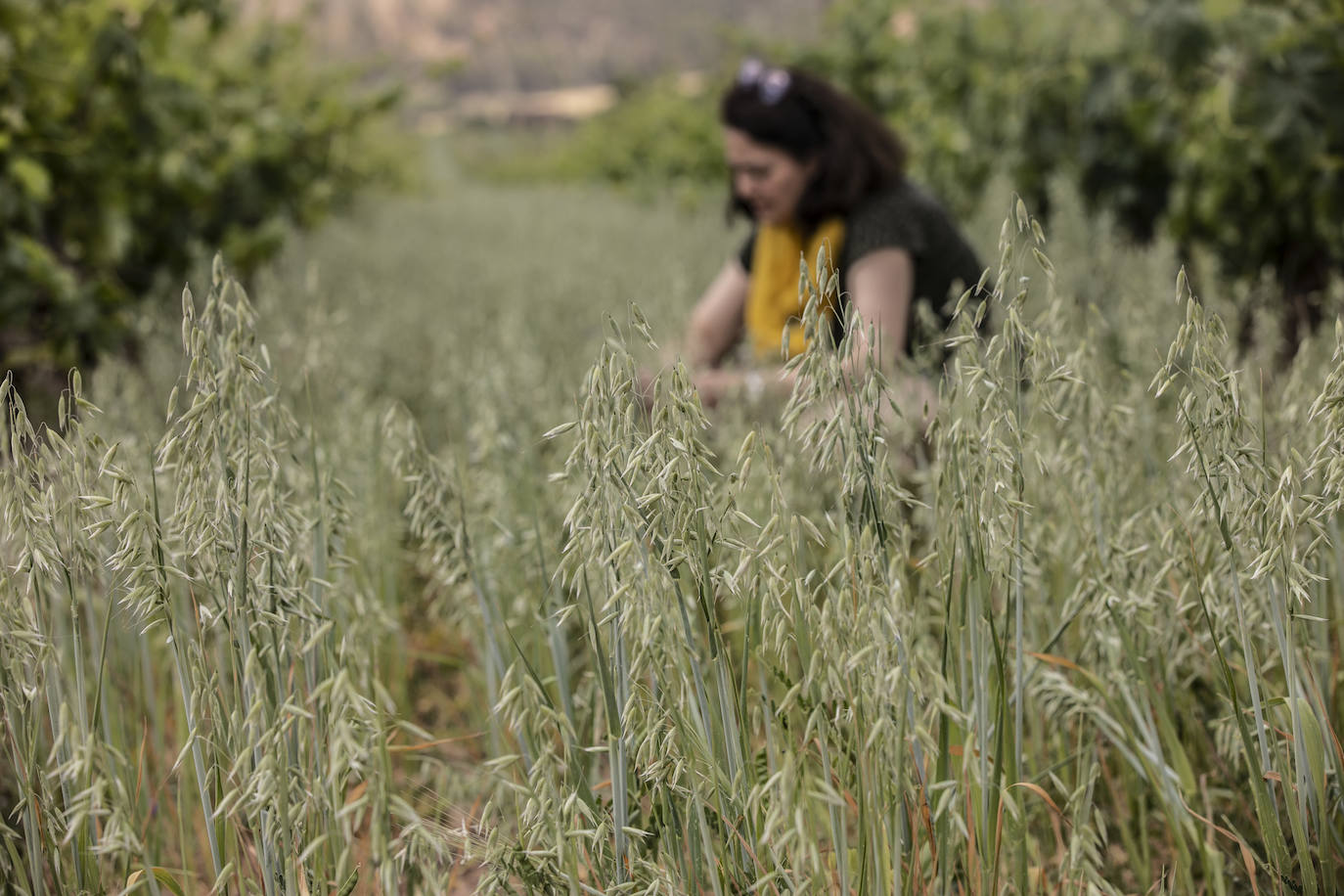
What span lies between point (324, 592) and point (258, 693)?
35 cm

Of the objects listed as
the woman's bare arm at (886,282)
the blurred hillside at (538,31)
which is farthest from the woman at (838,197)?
the blurred hillside at (538,31)

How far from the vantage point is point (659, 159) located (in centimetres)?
1384

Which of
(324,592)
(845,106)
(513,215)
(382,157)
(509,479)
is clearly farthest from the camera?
(382,157)

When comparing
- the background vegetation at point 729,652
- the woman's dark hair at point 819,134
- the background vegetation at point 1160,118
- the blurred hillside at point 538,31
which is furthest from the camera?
the blurred hillside at point 538,31

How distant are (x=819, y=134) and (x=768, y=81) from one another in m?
0.21

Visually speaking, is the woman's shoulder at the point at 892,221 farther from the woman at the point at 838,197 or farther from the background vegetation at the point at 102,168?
the background vegetation at the point at 102,168

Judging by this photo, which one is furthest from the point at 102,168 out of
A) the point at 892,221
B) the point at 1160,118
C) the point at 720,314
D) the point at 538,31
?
the point at 538,31

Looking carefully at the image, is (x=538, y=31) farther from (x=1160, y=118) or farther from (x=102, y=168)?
(x=102, y=168)

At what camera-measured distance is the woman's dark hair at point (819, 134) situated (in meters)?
2.86

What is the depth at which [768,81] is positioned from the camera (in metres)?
2.92

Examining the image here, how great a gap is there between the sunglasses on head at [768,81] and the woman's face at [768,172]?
132 mm

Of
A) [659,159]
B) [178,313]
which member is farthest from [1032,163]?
[659,159]

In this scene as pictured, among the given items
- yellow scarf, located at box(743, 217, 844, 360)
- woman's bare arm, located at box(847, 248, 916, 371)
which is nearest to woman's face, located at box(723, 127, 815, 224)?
yellow scarf, located at box(743, 217, 844, 360)

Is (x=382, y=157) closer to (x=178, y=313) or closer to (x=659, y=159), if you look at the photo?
(x=659, y=159)
